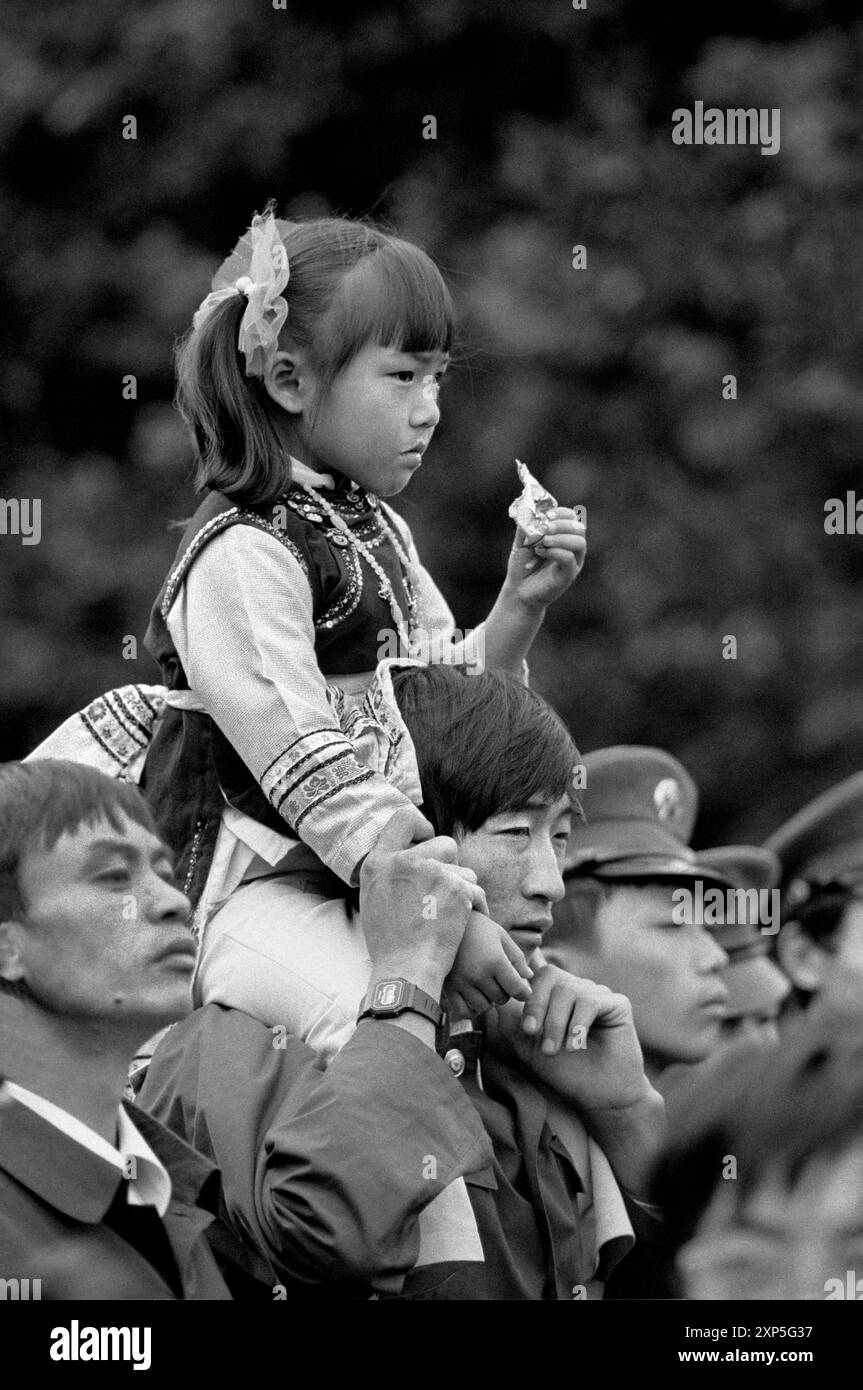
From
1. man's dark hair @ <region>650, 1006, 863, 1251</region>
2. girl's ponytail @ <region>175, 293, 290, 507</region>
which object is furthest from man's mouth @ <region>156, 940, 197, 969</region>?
man's dark hair @ <region>650, 1006, 863, 1251</region>

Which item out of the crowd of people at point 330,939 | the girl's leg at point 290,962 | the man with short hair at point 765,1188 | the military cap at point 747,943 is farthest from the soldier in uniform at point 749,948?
the girl's leg at point 290,962

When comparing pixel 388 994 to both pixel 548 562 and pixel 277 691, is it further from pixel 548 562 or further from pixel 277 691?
pixel 548 562

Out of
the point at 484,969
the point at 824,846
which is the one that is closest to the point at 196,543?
the point at 484,969

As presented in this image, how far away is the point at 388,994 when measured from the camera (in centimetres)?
181

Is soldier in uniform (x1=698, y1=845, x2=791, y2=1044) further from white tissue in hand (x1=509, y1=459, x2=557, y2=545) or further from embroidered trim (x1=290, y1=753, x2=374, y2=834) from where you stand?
embroidered trim (x1=290, y1=753, x2=374, y2=834)

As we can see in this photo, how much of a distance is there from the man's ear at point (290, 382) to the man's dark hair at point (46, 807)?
1.63 feet

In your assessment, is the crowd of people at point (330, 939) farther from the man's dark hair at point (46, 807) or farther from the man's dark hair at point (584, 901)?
the man's dark hair at point (584, 901)

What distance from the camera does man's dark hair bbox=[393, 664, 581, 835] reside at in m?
2.00

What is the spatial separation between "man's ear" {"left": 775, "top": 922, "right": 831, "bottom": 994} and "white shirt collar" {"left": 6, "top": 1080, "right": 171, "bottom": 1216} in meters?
1.87

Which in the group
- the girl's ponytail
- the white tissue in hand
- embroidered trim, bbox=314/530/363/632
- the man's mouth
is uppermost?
the girl's ponytail

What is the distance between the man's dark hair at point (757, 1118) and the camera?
2.28m
